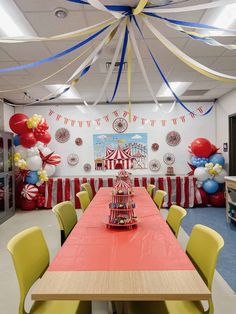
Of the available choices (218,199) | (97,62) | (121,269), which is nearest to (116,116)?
(97,62)

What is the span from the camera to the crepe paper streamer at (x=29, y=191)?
19.4 ft

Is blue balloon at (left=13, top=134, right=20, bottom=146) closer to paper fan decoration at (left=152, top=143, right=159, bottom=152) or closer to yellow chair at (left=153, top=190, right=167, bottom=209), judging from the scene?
paper fan decoration at (left=152, top=143, right=159, bottom=152)

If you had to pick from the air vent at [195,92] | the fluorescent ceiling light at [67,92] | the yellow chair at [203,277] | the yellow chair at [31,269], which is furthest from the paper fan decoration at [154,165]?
the yellow chair at [31,269]

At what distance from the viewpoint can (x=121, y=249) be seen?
167 centimetres

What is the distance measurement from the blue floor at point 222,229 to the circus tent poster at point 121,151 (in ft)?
6.05

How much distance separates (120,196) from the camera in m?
2.17

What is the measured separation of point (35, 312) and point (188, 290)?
92 centimetres

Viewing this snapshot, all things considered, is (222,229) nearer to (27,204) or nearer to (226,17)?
(226,17)

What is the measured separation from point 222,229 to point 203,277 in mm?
3091

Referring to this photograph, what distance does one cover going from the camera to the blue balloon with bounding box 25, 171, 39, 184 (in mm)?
5930

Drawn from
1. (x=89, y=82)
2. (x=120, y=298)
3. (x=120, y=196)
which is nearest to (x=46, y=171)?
(x=89, y=82)

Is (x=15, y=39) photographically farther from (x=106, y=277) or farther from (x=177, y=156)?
(x=177, y=156)

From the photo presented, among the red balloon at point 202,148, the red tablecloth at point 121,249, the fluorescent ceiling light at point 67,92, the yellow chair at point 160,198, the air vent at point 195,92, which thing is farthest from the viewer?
the red balloon at point 202,148

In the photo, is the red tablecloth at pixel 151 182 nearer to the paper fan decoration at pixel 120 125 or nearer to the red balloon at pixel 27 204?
the red balloon at pixel 27 204
